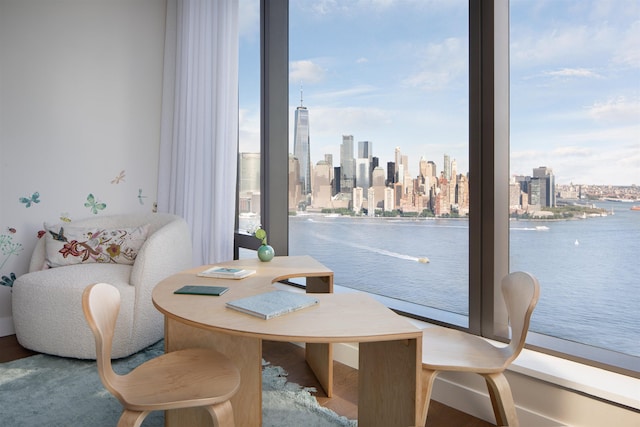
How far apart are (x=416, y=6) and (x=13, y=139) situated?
2931 mm

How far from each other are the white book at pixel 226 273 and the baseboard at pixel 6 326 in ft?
6.63

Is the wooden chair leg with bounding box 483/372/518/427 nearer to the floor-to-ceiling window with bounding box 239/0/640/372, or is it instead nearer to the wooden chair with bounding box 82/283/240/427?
the floor-to-ceiling window with bounding box 239/0/640/372

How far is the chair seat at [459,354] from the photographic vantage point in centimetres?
148

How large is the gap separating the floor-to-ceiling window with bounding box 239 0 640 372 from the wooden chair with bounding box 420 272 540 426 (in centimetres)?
39

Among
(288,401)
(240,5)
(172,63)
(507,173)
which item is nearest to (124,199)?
(172,63)

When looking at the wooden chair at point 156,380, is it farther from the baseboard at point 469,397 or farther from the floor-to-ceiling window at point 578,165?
the floor-to-ceiling window at point 578,165

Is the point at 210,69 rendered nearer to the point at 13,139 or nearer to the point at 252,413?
the point at 13,139

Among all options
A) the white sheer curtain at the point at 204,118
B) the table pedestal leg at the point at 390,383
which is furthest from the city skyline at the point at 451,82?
the table pedestal leg at the point at 390,383

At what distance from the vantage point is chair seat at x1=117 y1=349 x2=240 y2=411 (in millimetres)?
1323

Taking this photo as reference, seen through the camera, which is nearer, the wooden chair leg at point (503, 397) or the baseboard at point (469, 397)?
the wooden chair leg at point (503, 397)

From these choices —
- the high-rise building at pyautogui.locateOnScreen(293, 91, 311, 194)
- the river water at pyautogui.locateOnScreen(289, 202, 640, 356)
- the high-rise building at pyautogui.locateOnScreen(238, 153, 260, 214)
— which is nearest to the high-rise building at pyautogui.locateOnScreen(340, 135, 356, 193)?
the high-rise building at pyautogui.locateOnScreen(293, 91, 311, 194)

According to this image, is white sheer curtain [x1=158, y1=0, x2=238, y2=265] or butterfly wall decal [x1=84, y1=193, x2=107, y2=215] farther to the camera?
butterfly wall decal [x1=84, y1=193, x2=107, y2=215]

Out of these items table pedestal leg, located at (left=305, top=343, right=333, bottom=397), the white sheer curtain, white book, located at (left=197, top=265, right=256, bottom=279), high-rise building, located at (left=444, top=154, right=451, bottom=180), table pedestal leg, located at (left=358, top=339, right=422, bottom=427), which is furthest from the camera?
the white sheer curtain

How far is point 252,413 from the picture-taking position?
1.78 m
